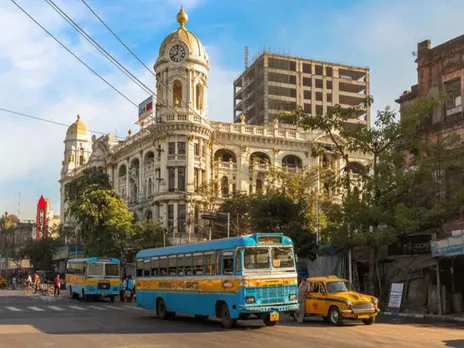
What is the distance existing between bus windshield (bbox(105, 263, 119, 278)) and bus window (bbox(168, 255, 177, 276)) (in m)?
17.2

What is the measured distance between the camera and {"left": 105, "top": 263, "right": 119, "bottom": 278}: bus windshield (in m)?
39.4

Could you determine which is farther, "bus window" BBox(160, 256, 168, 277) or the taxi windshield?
"bus window" BBox(160, 256, 168, 277)

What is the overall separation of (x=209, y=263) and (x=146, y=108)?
54.6 m

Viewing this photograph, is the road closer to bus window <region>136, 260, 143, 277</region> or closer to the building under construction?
bus window <region>136, 260, 143, 277</region>

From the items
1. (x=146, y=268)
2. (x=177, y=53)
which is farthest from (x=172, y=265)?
(x=177, y=53)

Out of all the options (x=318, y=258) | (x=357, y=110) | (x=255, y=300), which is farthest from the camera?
(x=318, y=258)

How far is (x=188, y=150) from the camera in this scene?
63281mm

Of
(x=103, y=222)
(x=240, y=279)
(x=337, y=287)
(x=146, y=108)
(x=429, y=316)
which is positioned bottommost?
(x=429, y=316)

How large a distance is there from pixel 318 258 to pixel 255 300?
17.7 metres

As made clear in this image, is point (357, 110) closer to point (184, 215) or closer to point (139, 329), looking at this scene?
point (139, 329)

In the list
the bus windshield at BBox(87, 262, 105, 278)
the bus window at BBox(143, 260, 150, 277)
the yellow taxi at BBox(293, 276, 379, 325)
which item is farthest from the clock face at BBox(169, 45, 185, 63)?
the yellow taxi at BBox(293, 276, 379, 325)

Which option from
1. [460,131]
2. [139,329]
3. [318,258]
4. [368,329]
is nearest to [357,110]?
[460,131]

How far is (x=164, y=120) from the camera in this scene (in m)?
63.2

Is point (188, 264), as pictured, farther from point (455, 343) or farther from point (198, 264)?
point (455, 343)
